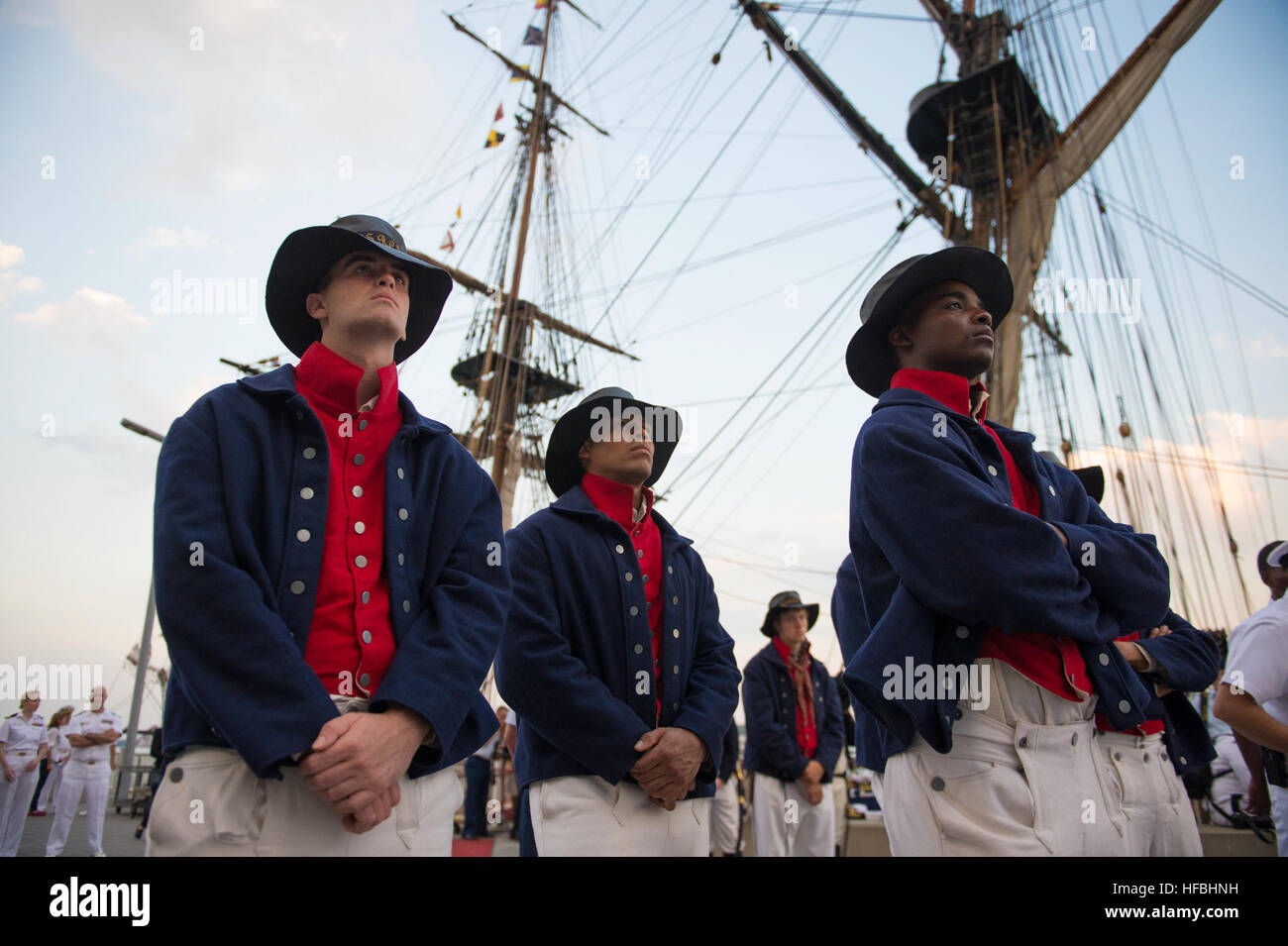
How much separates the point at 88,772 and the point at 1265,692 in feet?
36.1

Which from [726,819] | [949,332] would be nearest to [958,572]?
[949,332]

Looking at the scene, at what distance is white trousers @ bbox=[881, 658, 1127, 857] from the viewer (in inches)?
81.6

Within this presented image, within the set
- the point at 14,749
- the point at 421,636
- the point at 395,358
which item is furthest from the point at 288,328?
the point at 14,749

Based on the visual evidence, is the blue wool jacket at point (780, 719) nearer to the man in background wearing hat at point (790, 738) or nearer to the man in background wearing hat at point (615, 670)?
the man in background wearing hat at point (790, 738)

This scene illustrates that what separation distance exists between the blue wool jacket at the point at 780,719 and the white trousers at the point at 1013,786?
14.1ft

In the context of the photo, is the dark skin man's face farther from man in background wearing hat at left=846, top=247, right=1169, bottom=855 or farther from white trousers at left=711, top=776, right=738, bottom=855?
white trousers at left=711, top=776, right=738, bottom=855

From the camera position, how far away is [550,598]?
123 inches

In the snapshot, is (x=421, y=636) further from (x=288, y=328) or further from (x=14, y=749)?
(x=14, y=749)

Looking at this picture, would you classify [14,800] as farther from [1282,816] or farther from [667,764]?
[1282,816]

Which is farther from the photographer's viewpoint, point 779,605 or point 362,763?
point 779,605

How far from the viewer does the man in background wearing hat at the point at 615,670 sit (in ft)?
9.29

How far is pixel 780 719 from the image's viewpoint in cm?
671

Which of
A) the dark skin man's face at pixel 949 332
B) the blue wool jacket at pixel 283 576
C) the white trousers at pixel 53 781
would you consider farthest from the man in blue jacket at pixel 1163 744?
the white trousers at pixel 53 781
